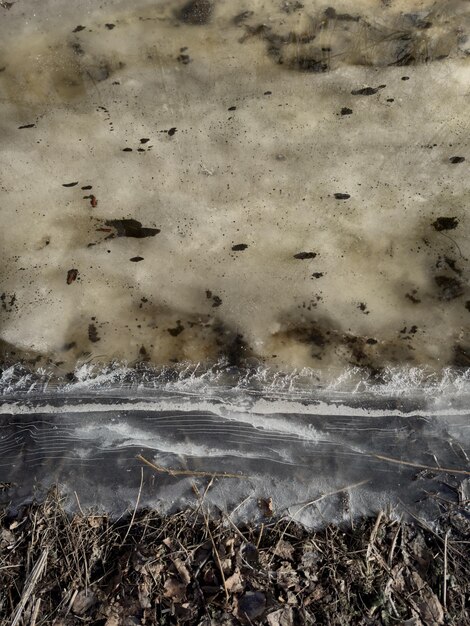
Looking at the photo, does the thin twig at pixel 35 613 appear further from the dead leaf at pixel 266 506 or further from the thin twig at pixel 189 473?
the dead leaf at pixel 266 506

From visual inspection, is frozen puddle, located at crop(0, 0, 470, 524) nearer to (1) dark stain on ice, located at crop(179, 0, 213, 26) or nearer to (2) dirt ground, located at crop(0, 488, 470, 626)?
(1) dark stain on ice, located at crop(179, 0, 213, 26)

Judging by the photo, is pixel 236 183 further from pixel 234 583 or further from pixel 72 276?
pixel 234 583

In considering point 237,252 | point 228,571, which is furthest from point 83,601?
point 237,252

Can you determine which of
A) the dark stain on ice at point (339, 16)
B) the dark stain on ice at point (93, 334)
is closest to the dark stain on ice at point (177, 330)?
the dark stain on ice at point (93, 334)

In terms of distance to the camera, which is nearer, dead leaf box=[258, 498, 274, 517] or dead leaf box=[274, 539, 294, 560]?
dead leaf box=[274, 539, 294, 560]

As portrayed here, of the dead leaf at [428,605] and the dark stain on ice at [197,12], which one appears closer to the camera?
the dead leaf at [428,605]

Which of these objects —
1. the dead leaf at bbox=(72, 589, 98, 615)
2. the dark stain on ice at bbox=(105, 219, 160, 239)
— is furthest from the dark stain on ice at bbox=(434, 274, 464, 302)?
the dead leaf at bbox=(72, 589, 98, 615)

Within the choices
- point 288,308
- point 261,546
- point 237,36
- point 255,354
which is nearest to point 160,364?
point 255,354
